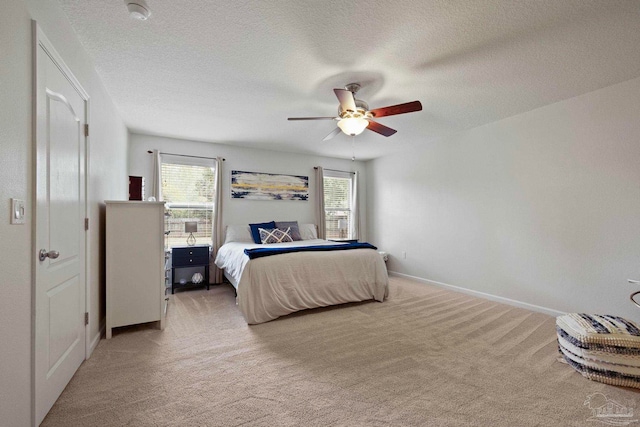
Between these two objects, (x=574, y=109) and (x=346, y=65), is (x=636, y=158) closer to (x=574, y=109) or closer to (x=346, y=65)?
(x=574, y=109)

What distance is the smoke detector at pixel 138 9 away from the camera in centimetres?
170

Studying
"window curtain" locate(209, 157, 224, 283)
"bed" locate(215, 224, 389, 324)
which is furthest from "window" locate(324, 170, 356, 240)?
"bed" locate(215, 224, 389, 324)

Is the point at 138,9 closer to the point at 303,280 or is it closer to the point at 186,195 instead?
the point at 303,280

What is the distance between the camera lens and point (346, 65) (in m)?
2.45

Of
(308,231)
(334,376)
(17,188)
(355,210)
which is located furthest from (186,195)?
(334,376)

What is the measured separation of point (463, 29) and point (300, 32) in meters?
1.16

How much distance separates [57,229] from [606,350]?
12.1 ft

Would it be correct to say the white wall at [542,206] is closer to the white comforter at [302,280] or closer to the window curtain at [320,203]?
the white comforter at [302,280]

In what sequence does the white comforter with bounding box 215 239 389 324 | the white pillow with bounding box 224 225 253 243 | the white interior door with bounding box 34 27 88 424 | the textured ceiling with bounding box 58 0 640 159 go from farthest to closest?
the white pillow with bounding box 224 225 253 243 < the white comforter with bounding box 215 239 389 324 < the textured ceiling with bounding box 58 0 640 159 < the white interior door with bounding box 34 27 88 424

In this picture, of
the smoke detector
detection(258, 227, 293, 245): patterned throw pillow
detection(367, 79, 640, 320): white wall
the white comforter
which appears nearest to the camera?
the smoke detector

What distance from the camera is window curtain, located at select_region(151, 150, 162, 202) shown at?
14.5 feet

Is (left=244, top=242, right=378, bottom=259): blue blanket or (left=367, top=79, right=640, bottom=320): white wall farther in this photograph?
(left=244, top=242, right=378, bottom=259): blue blanket

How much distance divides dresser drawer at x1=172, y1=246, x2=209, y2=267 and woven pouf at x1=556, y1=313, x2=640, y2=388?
4392 mm

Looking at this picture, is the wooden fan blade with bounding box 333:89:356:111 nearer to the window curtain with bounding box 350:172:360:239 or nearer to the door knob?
the door knob
